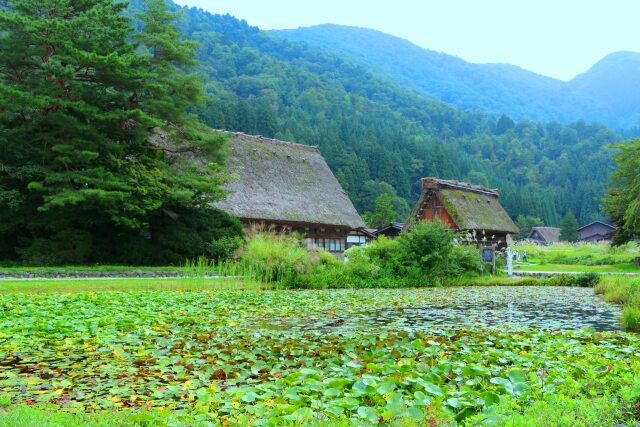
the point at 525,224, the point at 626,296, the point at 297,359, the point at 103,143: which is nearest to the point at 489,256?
the point at 626,296

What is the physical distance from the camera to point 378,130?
88000 millimetres

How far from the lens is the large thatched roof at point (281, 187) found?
29.8 metres

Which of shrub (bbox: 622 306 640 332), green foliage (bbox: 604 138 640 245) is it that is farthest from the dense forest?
green foliage (bbox: 604 138 640 245)

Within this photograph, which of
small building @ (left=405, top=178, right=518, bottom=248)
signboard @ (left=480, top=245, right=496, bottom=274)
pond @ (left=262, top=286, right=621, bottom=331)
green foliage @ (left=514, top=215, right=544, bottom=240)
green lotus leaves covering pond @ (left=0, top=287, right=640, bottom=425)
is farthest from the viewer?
green foliage @ (left=514, top=215, right=544, bottom=240)

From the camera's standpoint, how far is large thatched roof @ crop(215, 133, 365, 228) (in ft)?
97.7

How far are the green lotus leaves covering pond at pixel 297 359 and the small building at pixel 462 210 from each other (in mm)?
20466

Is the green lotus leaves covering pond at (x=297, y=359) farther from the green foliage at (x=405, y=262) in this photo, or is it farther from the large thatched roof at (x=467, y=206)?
the large thatched roof at (x=467, y=206)

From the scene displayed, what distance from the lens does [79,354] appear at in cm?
650

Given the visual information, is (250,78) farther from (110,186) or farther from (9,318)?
(9,318)

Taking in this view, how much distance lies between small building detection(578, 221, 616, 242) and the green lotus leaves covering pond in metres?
68.6

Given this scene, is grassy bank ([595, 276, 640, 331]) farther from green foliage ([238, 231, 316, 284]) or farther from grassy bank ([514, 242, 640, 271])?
grassy bank ([514, 242, 640, 271])

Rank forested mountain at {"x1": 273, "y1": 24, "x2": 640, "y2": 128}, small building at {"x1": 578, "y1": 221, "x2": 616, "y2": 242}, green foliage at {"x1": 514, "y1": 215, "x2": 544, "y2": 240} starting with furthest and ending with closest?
forested mountain at {"x1": 273, "y1": 24, "x2": 640, "y2": 128}
green foliage at {"x1": 514, "y1": 215, "x2": 544, "y2": 240}
small building at {"x1": 578, "y1": 221, "x2": 616, "y2": 242}

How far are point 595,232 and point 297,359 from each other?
78.0 meters

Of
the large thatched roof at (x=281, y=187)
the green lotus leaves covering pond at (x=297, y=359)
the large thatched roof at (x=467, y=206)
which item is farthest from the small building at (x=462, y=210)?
the green lotus leaves covering pond at (x=297, y=359)
